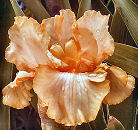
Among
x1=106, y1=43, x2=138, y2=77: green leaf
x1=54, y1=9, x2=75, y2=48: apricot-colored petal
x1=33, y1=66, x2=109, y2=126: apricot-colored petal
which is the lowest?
x1=106, y1=43, x2=138, y2=77: green leaf

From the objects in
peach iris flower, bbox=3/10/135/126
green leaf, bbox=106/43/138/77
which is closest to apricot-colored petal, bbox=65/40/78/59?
peach iris flower, bbox=3/10/135/126

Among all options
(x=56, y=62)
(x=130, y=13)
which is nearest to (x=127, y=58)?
(x=130, y=13)

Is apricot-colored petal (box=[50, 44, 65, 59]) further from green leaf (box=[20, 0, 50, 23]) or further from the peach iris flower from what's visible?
green leaf (box=[20, 0, 50, 23])

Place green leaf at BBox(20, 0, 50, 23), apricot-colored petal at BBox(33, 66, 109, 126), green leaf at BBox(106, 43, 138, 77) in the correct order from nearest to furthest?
1. apricot-colored petal at BBox(33, 66, 109, 126)
2. green leaf at BBox(106, 43, 138, 77)
3. green leaf at BBox(20, 0, 50, 23)

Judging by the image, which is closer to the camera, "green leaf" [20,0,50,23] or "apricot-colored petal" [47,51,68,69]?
"apricot-colored petal" [47,51,68,69]

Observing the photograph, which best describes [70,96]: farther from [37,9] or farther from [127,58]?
[37,9]

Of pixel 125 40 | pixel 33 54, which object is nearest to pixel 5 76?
pixel 33 54
